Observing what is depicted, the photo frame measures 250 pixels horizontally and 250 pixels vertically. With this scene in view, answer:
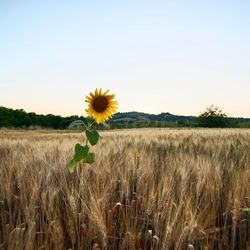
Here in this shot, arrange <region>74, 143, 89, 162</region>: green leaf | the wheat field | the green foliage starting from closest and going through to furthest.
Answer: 1. the wheat field
2. <region>74, 143, 89, 162</region>: green leaf
3. the green foliage

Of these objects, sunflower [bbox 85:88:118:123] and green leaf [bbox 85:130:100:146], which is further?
sunflower [bbox 85:88:118:123]

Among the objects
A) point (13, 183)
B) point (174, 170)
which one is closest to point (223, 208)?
point (174, 170)

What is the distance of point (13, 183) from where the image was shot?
7.43 ft

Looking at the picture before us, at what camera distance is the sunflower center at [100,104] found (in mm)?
2266

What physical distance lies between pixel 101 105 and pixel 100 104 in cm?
1

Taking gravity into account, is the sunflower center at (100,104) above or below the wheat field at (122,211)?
above

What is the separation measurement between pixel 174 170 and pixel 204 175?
27 cm

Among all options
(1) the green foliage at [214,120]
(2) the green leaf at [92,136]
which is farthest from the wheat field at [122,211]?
(1) the green foliage at [214,120]

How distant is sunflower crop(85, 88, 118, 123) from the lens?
2244 millimetres

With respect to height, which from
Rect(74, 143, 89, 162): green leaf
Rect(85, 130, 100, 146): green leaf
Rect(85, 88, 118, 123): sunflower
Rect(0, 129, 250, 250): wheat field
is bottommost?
Rect(0, 129, 250, 250): wheat field

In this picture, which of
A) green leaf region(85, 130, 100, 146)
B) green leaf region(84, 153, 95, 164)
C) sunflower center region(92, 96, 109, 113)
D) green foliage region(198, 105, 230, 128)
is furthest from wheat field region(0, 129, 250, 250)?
green foliage region(198, 105, 230, 128)

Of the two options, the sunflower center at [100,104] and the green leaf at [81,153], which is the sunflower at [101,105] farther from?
the green leaf at [81,153]

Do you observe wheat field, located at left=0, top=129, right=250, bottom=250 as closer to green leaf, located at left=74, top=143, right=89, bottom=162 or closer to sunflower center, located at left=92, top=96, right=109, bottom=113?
green leaf, located at left=74, top=143, right=89, bottom=162

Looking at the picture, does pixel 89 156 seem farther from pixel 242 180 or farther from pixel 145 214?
pixel 242 180
